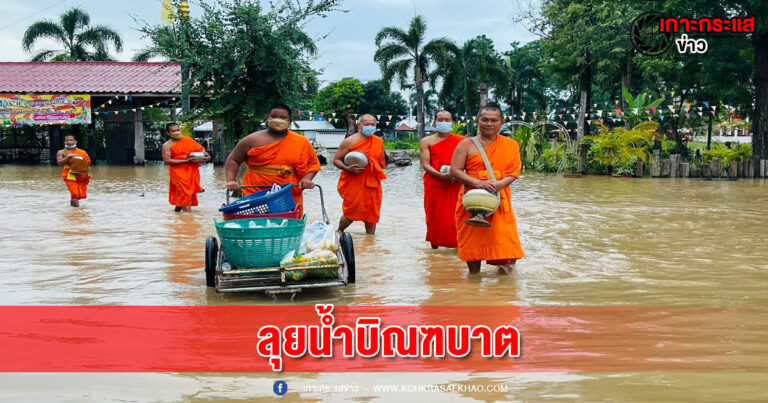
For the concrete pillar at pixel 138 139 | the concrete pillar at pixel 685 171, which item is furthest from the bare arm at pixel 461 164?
the concrete pillar at pixel 138 139

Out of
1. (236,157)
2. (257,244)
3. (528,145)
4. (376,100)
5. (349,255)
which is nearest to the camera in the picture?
(257,244)

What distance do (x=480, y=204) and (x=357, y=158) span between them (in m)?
3.23

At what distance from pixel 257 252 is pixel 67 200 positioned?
11788 mm

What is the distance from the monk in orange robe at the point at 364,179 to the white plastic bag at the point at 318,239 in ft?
10.0

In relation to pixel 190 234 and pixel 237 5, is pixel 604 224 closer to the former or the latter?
pixel 190 234

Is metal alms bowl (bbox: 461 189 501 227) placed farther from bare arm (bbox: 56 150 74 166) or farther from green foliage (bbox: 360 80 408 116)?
green foliage (bbox: 360 80 408 116)

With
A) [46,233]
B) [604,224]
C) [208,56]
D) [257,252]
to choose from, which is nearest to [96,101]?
[208,56]

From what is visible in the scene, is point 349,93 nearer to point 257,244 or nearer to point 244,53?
point 244,53

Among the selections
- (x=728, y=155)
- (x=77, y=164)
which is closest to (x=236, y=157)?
(x=77, y=164)

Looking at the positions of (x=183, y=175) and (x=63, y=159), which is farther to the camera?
(x=63, y=159)

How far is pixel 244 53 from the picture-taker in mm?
12688

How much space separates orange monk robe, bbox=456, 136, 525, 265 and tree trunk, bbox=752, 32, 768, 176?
2127cm

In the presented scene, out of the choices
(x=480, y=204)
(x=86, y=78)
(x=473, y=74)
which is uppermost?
(x=473, y=74)

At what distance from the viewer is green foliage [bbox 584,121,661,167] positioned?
24.2 meters
